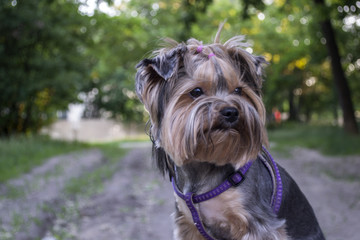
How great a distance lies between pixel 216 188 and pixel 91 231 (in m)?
3.40

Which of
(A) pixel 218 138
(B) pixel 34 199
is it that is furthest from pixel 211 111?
(B) pixel 34 199

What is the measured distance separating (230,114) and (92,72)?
60.8 ft

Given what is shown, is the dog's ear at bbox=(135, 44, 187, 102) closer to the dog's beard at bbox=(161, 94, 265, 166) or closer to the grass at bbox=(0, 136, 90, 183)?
the dog's beard at bbox=(161, 94, 265, 166)

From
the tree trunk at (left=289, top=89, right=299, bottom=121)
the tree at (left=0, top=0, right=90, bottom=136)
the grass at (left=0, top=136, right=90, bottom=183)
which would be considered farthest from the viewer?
the tree trunk at (left=289, top=89, right=299, bottom=121)

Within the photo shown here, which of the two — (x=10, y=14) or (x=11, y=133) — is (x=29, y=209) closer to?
(x=10, y=14)

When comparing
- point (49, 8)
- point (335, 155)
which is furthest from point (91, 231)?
point (49, 8)

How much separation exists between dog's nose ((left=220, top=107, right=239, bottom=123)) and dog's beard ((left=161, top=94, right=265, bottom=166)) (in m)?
0.02

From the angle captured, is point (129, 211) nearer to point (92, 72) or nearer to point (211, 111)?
point (211, 111)

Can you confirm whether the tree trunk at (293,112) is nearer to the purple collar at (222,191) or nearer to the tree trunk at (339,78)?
the tree trunk at (339,78)

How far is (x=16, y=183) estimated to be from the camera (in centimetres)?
872

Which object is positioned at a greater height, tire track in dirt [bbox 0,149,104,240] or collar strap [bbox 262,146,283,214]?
collar strap [bbox 262,146,283,214]

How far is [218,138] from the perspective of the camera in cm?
280

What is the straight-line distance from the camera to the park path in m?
5.62

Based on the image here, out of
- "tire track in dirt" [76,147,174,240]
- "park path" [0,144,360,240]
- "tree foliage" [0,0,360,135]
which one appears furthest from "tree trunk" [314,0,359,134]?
"tire track in dirt" [76,147,174,240]
